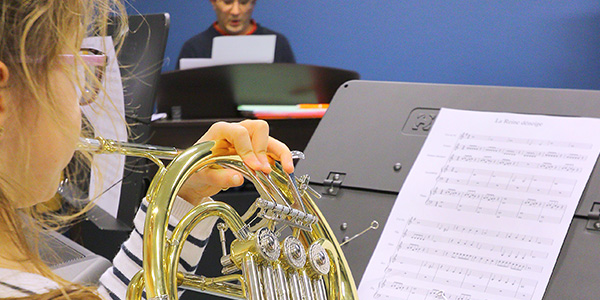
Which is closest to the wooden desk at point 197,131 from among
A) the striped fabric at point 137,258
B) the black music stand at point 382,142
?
the black music stand at point 382,142

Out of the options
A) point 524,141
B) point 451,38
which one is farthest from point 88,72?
point 451,38

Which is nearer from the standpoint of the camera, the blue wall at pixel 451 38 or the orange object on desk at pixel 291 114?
the orange object on desk at pixel 291 114

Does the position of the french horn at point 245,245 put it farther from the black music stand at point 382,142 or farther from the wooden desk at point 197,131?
the wooden desk at point 197,131

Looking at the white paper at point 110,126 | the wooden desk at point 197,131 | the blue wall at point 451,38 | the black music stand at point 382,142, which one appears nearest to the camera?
the black music stand at point 382,142

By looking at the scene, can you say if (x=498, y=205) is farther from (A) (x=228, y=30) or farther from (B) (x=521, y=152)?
(A) (x=228, y=30)

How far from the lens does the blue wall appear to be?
2.75 metres

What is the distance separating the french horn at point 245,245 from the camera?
1.69 ft

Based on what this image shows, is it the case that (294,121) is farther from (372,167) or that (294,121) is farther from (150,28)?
(372,167)

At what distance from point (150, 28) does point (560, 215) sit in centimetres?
77

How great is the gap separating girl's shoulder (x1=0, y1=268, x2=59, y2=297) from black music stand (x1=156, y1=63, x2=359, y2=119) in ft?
3.86

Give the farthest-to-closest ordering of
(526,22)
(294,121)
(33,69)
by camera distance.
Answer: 1. (526,22)
2. (294,121)
3. (33,69)

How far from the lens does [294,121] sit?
1559 millimetres

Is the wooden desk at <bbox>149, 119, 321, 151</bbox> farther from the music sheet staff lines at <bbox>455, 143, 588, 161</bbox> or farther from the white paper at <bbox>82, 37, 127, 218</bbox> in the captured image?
the music sheet staff lines at <bbox>455, 143, 588, 161</bbox>

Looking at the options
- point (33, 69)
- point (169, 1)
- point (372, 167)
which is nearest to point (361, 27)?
point (169, 1)
